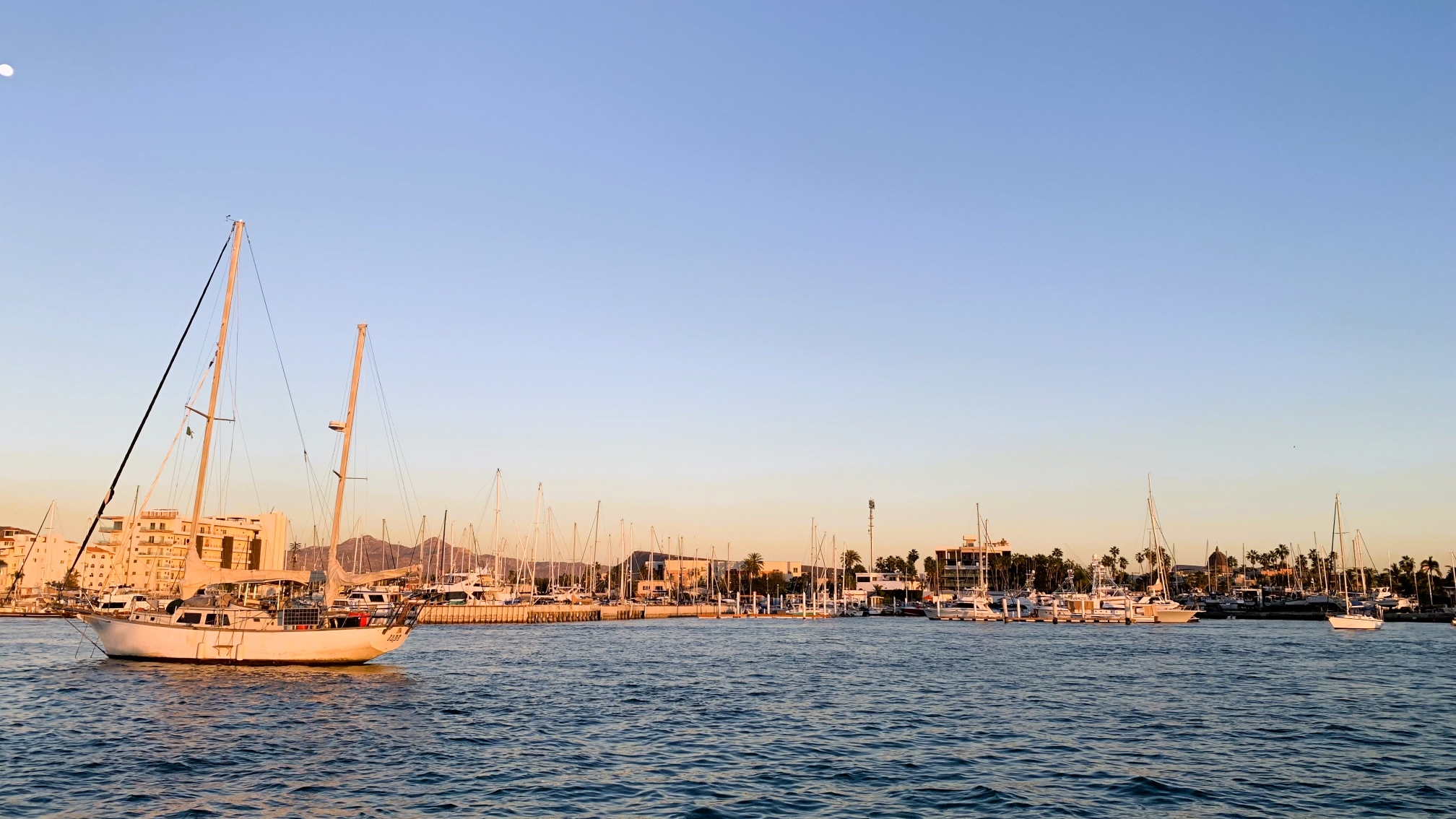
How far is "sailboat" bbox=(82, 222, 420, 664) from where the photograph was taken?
4456 centimetres

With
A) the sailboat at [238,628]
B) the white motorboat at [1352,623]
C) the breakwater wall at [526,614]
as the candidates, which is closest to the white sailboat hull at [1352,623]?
the white motorboat at [1352,623]

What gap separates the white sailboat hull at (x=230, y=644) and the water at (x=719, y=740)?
0.96m

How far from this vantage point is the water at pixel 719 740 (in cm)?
2117

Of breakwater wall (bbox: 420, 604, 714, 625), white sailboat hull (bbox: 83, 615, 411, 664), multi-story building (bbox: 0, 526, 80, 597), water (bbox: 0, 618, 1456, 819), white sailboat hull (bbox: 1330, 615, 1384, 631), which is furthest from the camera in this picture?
multi-story building (bbox: 0, 526, 80, 597)

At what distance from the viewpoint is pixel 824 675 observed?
52.7 metres

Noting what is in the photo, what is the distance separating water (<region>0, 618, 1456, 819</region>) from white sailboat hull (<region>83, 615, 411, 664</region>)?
3.16 ft

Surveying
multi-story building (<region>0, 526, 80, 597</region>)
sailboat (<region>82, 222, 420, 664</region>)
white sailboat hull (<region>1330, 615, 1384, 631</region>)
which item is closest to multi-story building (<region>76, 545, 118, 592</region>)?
multi-story building (<region>0, 526, 80, 597</region>)

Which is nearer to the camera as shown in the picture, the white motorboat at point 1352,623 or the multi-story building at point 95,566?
the white motorboat at point 1352,623

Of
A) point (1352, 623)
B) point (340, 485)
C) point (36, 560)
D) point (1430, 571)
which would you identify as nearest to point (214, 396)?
point (340, 485)

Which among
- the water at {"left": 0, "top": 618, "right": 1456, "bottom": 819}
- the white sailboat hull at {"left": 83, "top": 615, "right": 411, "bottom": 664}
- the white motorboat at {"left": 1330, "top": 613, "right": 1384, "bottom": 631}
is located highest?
the white sailboat hull at {"left": 83, "top": 615, "right": 411, "bottom": 664}

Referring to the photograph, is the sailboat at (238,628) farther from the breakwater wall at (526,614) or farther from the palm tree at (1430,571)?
the palm tree at (1430,571)

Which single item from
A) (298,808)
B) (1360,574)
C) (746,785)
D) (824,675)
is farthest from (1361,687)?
(1360,574)

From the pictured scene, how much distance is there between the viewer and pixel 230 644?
44500 millimetres

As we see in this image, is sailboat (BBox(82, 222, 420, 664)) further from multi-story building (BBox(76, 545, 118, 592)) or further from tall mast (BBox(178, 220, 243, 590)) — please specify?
multi-story building (BBox(76, 545, 118, 592))
